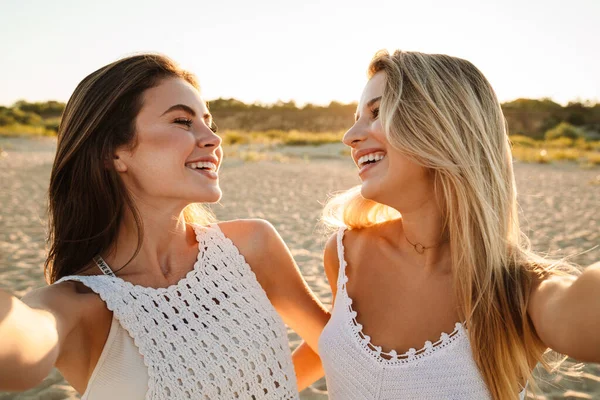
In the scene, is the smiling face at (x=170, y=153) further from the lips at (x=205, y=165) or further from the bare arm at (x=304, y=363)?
the bare arm at (x=304, y=363)

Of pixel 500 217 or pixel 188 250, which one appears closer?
pixel 500 217

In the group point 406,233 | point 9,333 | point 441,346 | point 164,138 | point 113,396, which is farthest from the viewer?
point 406,233

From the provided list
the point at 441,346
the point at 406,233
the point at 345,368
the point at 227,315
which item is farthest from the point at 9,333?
the point at 406,233

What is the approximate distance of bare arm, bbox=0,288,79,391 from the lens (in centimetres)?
144

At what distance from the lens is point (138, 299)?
7.14ft

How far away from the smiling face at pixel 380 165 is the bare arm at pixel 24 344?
1.35 metres

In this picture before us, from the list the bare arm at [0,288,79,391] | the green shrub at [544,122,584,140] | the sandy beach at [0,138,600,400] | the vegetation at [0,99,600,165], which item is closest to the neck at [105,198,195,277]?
the bare arm at [0,288,79,391]

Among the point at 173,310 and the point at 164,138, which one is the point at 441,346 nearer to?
the point at 173,310

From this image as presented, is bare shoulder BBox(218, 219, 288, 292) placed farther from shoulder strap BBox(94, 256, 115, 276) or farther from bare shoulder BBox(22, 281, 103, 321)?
bare shoulder BBox(22, 281, 103, 321)

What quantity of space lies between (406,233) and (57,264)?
153 centimetres

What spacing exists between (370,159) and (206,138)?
732mm

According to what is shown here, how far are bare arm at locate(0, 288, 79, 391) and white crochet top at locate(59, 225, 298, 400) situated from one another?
15.2 inches

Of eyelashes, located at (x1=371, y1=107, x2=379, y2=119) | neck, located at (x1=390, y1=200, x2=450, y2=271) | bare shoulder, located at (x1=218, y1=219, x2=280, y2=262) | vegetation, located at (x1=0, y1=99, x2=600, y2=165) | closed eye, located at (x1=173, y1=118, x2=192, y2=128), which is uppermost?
eyelashes, located at (x1=371, y1=107, x2=379, y2=119)

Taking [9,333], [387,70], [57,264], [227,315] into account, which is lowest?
[227,315]
